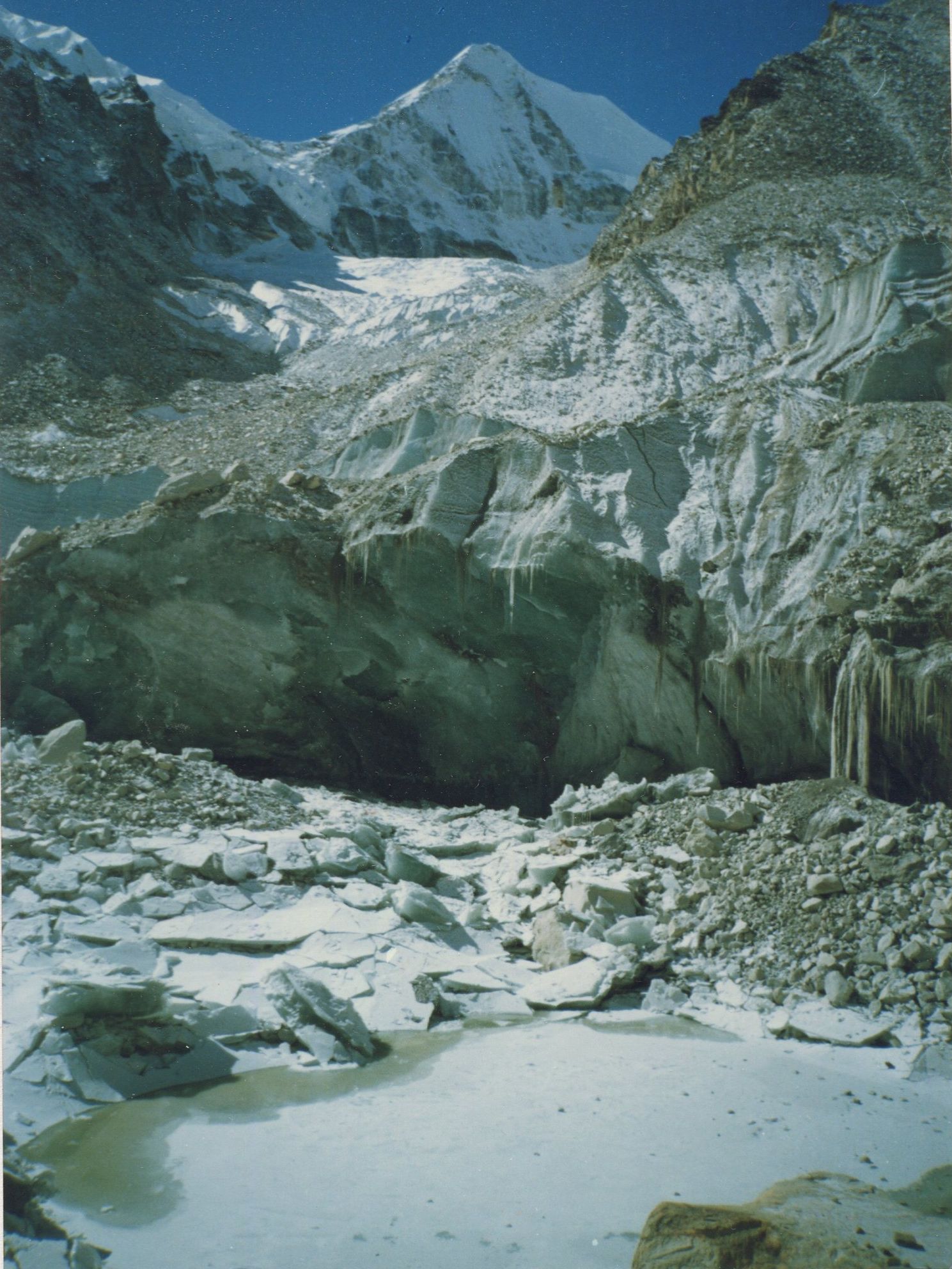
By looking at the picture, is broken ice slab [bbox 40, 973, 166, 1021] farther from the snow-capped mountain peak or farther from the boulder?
the snow-capped mountain peak

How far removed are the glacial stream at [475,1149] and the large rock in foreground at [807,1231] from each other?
4.1 inches

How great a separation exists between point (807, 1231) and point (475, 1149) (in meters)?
0.81

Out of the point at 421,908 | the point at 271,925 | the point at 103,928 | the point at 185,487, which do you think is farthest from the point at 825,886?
the point at 185,487

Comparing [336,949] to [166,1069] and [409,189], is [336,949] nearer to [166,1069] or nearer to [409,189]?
[166,1069]

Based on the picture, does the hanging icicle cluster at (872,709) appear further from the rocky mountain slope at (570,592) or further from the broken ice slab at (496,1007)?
the broken ice slab at (496,1007)

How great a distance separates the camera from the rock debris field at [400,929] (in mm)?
2777

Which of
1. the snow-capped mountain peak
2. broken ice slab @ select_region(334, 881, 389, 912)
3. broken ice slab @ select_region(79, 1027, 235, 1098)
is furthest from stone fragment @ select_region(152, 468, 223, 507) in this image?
the snow-capped mountain peak

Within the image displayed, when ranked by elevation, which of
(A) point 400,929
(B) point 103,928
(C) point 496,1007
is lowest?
(C) point 496,1007

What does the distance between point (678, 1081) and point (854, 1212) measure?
2.52 ft

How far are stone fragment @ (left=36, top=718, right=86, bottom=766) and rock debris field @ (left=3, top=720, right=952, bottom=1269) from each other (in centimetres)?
8

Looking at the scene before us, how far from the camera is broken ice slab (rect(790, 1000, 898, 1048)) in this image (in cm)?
305

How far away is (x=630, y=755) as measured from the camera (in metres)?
6.46

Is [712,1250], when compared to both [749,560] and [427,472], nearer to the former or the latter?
[749,560]

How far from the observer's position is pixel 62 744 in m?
5.76
